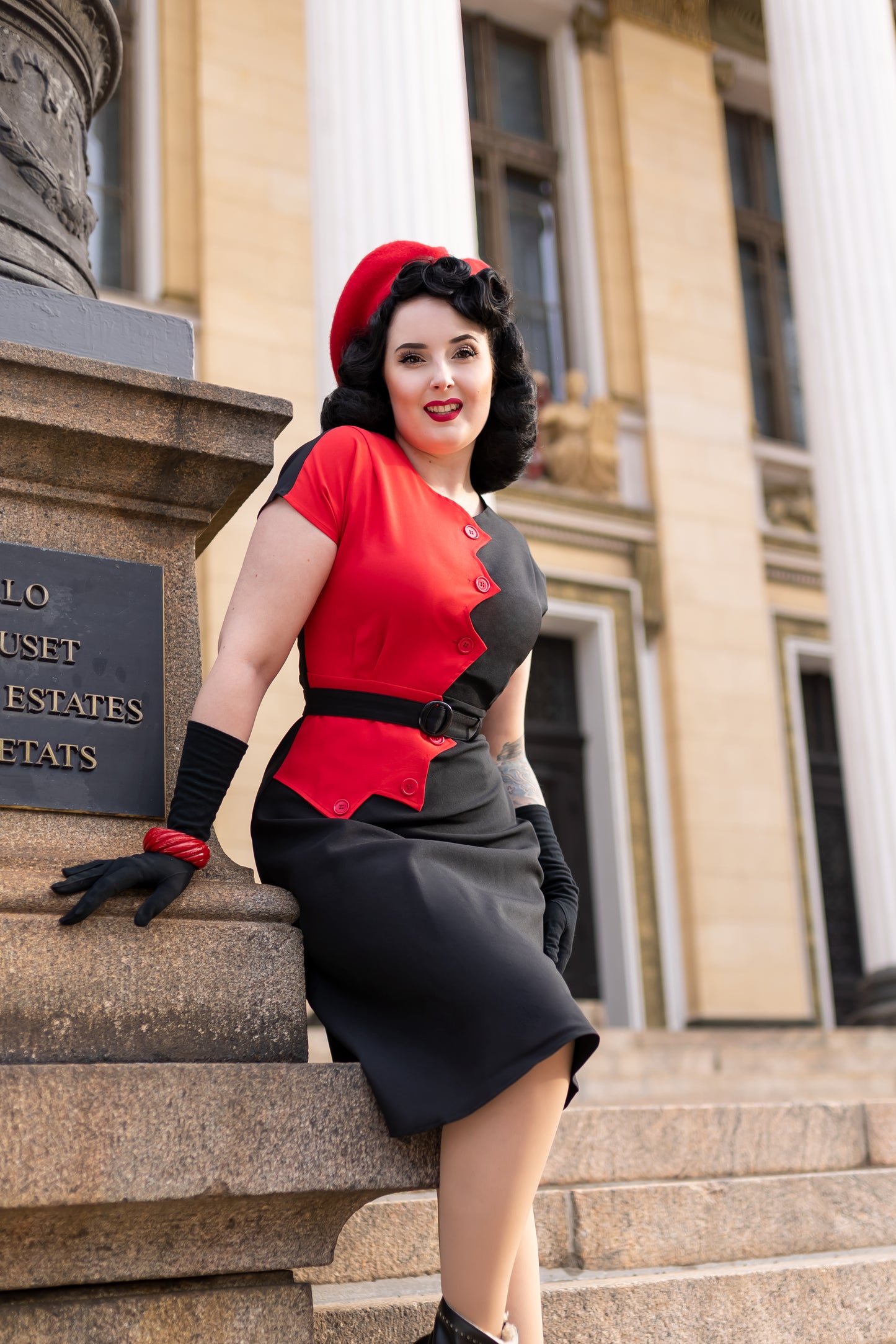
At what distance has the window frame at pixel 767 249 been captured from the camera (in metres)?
14.4

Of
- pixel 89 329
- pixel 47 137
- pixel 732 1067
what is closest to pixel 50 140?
pixel 47 137

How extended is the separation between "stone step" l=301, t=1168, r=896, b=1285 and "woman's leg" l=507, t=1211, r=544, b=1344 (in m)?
0.79

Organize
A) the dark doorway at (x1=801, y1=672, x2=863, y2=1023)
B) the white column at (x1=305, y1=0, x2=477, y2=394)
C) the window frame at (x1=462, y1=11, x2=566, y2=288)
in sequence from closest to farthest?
the white column at (x1=305, y1=0, x2=477, y2=394) → the dark doorway at (x1=801, y1=672, x2=863, y2=1023) → the window frame at (x1=462, y1=11, x2=566, y2=288)

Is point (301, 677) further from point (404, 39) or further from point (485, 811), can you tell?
point (404, 39)

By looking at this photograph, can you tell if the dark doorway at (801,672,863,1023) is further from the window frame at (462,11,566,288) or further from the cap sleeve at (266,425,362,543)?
the cap sleeve at (266,425,362,543)

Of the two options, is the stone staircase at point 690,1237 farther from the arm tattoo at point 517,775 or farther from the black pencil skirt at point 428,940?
the arm tattoo at point 517,775

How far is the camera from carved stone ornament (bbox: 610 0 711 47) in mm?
14039

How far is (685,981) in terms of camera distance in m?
12.0

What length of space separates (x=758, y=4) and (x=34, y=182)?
1379 cm

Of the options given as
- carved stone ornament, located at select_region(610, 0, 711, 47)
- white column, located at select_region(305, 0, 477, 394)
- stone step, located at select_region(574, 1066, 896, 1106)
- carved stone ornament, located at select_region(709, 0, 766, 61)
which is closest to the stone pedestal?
stone step, located at select_region(574, 1066, 896, 1106)

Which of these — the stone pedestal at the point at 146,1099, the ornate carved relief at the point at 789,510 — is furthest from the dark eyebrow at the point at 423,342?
the ornate carved relief at the point at 789,510

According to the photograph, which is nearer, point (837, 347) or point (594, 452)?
point (837, 347)

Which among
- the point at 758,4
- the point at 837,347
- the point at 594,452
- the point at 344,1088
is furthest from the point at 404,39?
the point at 758,4

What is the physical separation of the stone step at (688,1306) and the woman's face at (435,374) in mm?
1415
